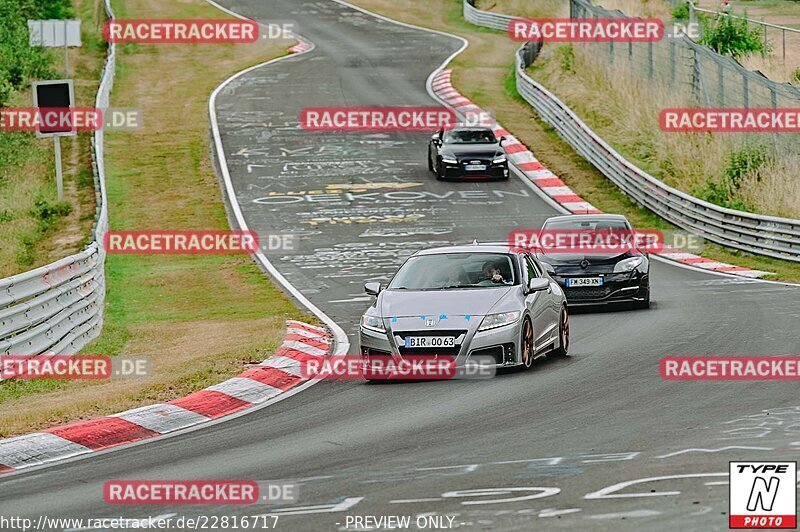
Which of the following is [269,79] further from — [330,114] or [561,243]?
[561,243]

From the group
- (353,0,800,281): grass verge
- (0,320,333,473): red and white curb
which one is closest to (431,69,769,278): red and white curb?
(353,0,800,281): grass verge

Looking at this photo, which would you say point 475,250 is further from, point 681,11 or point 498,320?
point 681,11

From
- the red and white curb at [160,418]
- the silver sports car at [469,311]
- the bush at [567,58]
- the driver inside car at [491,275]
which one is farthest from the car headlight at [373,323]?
the bush at [567,58]

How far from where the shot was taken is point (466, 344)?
14219 mm

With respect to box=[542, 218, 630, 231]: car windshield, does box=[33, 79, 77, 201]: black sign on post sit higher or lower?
higher

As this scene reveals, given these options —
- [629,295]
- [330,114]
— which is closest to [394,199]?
[330,114]

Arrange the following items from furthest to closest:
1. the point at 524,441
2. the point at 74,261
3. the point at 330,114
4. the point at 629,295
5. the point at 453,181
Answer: the point at 330,114
the point at 453,181
the point at 629,295
the point at 74,261
the point at 524,441

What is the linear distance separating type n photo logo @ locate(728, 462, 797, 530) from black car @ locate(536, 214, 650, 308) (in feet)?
41.2

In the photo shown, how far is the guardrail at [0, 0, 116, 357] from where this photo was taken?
15.4 metres

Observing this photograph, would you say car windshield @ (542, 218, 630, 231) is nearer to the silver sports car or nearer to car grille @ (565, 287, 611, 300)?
car grille @ (565, 287, 611, 300)

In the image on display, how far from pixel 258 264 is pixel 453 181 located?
35.4ft

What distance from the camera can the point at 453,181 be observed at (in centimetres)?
3797

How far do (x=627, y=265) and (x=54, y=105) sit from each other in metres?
14.0

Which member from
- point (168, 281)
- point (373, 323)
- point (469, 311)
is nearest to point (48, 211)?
point (168, 281)
